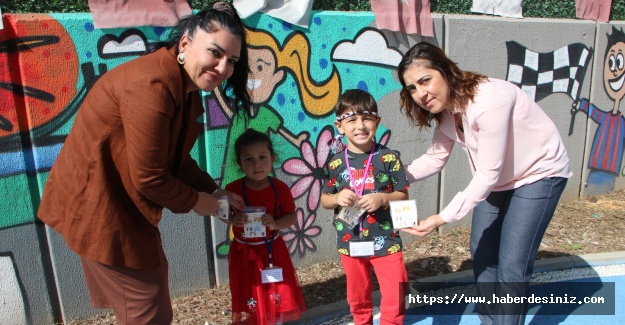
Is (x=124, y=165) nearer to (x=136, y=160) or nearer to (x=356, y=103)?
(x=136, y=160)

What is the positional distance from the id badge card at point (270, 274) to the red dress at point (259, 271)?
3 cm

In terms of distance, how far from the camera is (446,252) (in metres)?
4.59

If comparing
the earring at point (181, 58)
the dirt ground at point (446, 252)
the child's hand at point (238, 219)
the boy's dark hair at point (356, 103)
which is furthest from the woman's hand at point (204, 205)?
the dirt ground at point (446, 252)

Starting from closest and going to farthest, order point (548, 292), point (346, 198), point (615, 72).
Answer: point (346, 198) < point (548, 292) < point (615, 72)

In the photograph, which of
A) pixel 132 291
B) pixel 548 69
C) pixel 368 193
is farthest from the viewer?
pixel 548 69

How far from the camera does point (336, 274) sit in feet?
13.6

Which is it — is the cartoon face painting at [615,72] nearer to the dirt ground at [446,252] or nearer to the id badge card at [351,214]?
the dirt ground at [446,252]

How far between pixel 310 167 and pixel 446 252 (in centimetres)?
158

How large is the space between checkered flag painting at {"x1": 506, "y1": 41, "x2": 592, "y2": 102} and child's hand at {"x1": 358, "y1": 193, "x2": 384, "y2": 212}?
111 inches

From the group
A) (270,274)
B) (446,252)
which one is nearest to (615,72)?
(446,252)

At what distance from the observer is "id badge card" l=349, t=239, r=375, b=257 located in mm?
2938

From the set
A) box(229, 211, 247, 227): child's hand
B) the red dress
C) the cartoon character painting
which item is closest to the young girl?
the red dress

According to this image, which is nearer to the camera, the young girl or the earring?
the earring

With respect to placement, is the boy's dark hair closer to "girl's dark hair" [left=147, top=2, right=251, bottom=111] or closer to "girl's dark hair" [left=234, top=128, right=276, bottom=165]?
"girl's dark hair" [left=234, top=128, right=276, bottom=165]
